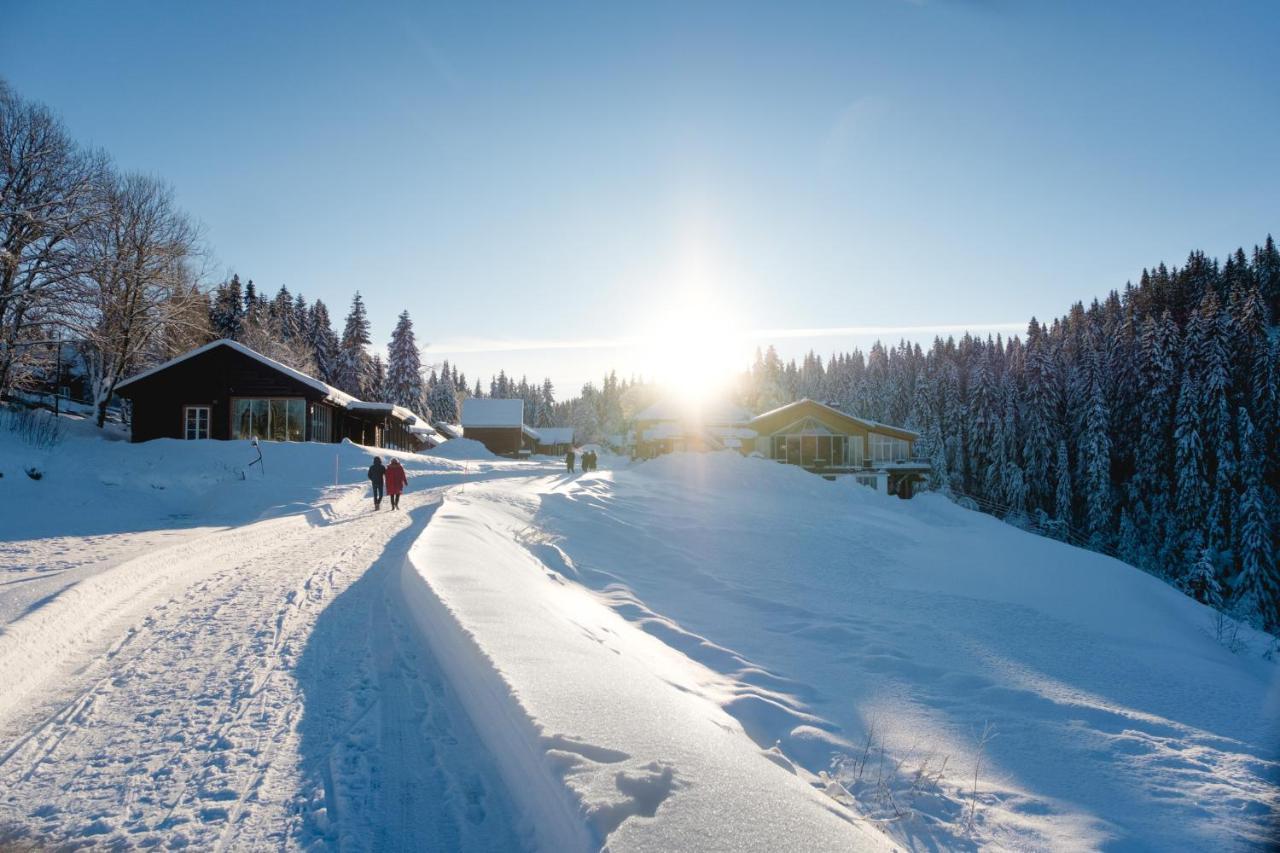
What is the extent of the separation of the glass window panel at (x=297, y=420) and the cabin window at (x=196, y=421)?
3.70 m

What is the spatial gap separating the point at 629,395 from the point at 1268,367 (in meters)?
110

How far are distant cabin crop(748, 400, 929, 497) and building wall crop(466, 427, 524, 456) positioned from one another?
31.1 meters

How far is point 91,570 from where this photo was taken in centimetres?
888

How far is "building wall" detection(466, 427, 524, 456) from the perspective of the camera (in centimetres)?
6631

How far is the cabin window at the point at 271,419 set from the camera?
31422 mm

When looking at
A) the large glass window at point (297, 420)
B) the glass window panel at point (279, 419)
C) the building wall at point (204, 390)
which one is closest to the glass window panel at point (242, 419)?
the building wall at point (204, 390)

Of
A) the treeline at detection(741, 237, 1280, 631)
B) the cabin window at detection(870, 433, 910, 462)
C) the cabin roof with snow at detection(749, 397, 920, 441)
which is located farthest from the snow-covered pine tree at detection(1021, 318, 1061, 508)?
the cabin roof with snow at detection(749, 397, 920, 441)

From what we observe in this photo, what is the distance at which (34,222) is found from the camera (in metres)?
23.3

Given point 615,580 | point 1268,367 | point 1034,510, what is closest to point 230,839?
point 615,580

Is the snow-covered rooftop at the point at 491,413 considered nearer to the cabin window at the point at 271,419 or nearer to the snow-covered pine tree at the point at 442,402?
the snow-covered pine tree at the point at 442,402

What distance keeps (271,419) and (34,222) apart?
11699 mm

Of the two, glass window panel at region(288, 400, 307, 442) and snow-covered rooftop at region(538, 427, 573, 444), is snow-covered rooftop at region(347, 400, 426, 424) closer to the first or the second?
glass window panel at region(288, 400, 307, 442)

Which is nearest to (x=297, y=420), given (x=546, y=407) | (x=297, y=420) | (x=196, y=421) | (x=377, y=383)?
(x=297, y=420)

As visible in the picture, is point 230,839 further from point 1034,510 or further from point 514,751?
point 1034,510
